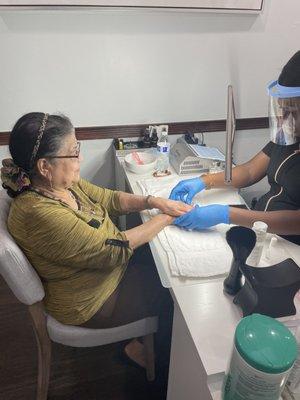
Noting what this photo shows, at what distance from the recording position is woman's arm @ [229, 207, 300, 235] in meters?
1.31

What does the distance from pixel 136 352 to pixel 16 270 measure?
0.87 metres

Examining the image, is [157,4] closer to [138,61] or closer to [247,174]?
[138,61]

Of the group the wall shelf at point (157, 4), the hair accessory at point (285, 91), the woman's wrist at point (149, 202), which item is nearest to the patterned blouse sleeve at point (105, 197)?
the woman's wrist at point (149, 202)

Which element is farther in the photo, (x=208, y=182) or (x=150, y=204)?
(x=208, y=182)

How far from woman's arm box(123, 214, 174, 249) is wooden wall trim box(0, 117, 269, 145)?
3.00 feet

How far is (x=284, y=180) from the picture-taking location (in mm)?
1497

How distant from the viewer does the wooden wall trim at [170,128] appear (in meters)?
2.09

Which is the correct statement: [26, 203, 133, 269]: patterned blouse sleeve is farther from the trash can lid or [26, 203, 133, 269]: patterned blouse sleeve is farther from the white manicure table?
the trash can lid

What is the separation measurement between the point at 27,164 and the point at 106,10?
3.62 feet

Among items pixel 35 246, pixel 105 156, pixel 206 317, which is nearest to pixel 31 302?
pixel 35 246

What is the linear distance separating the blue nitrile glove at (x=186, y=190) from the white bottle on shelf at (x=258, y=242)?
50 centimetres

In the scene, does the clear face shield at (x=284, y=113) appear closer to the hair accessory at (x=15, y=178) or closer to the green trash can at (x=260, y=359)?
the green trash can at (x=260, y=359)

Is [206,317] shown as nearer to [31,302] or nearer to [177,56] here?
[31,302]

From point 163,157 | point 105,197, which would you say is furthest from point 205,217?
point 163,157
